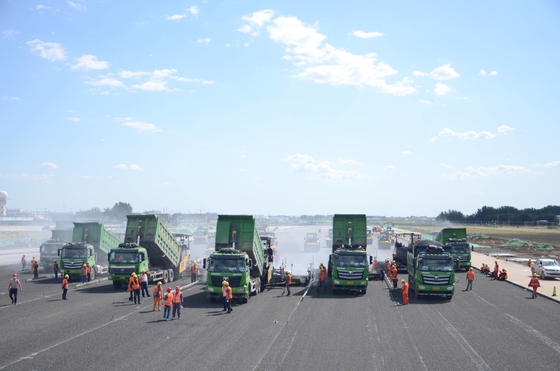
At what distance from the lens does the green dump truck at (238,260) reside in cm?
2850

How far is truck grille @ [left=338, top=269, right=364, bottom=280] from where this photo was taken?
32.2 metres

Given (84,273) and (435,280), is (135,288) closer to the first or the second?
(84,273)

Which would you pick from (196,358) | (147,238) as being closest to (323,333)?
(196,358)

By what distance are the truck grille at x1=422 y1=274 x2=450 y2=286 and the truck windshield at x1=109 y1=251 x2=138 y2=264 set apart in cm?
1937

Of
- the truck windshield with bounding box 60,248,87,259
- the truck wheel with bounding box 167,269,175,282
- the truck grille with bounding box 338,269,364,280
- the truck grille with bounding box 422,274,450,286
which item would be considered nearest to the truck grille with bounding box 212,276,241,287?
the truck grille with bounding box 338,269,364,280

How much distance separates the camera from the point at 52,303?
1147 inches

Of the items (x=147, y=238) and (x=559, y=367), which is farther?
(x=147, y=238)

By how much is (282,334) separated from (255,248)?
39.7 ft

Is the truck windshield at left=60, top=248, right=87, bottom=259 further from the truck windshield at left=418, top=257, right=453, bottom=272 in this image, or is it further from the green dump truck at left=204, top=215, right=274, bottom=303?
the truck windshield at left=418, top=257, right=453, bottom=272

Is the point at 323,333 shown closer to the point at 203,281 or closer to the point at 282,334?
the point at 282,334

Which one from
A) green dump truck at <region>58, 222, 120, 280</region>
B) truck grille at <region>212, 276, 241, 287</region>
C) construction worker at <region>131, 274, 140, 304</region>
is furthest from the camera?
green dump truck at <region>58, 222, 120, 280</region>

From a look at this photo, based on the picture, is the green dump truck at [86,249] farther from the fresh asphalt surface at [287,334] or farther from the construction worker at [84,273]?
the fresh asphalt surface at [287,334]

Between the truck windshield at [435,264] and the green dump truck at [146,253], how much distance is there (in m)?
19.0

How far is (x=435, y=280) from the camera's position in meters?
30.4
